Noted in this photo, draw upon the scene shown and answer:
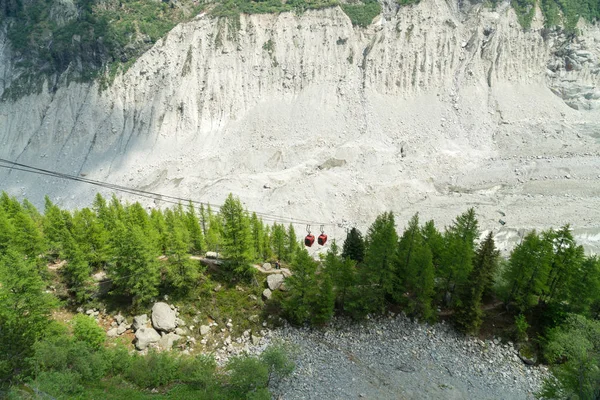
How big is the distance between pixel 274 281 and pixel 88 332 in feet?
45.8

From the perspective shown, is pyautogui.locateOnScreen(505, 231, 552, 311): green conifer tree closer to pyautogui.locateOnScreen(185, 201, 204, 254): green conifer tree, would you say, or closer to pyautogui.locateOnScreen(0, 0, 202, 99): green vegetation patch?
pyautogui.locateOnScreen(185, 201, 204, 254): green conifer tree

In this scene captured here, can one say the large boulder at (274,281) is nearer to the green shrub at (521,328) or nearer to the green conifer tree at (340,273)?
the green conifer tree at (340,273)

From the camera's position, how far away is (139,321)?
27.7 m

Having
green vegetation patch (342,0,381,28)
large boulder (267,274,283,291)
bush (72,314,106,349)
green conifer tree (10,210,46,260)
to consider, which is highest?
green vegetation patch (342,0,381,28)

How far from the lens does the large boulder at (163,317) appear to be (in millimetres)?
27609

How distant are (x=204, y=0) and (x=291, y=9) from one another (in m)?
22.9

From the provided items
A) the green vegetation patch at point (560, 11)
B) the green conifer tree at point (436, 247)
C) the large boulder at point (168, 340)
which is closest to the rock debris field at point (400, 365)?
the green conifer tree at point (436, 247)

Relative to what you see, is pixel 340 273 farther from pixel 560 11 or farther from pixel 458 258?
pixel 560 11

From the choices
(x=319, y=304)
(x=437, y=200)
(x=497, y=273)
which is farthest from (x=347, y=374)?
(x=437, y=200)

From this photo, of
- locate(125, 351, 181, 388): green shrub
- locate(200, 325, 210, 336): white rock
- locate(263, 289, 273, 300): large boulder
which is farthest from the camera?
locate(263, 289, 273, 300): large boulder

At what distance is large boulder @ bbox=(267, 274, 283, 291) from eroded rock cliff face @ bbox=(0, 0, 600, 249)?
2510cm

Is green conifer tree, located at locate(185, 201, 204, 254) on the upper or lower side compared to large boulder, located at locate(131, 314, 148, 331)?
upper

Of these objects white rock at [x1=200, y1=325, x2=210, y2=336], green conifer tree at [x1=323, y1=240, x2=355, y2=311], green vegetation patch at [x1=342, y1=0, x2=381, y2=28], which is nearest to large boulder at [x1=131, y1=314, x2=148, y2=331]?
white rock at [x1=200, y1=325, x2=210, y2=336]

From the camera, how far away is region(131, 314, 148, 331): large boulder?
27.5 metres
